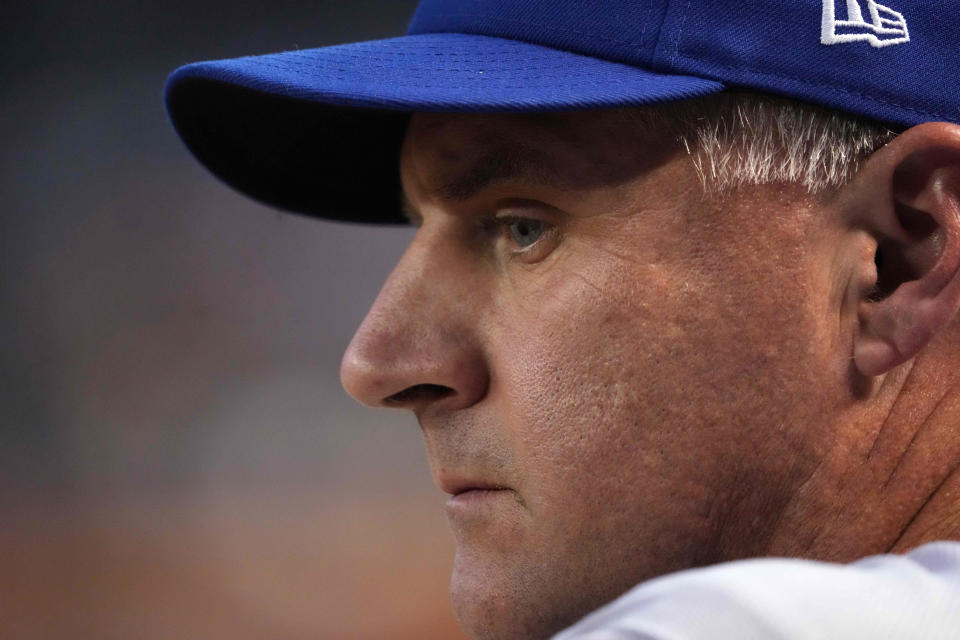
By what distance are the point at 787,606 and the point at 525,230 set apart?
422mm

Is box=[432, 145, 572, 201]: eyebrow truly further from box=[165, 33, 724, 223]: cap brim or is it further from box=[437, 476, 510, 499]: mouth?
box=[437, 476, 510, 499]: mouth

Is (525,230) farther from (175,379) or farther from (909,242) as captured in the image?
(175,379)

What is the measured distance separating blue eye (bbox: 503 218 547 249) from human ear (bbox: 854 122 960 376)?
242 mm

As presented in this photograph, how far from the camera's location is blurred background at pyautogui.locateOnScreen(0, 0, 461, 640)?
2.69 meters

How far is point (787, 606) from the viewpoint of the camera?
18.8 inches

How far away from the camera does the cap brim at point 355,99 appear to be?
0.76 meters

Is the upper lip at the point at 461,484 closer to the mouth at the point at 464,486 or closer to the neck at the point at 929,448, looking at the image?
the mouth at the point at 464,486

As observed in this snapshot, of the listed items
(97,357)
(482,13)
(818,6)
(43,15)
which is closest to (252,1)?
(43,15)

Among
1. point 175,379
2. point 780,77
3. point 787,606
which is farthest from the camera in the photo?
point 175,379

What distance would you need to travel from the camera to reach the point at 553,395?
0.78 metres

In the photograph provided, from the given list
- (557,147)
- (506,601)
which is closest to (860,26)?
(557,147)

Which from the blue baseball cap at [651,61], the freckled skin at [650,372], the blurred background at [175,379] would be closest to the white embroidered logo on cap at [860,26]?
the blue baseball cap at [651,61]

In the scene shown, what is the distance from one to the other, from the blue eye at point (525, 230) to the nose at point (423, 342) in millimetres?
50

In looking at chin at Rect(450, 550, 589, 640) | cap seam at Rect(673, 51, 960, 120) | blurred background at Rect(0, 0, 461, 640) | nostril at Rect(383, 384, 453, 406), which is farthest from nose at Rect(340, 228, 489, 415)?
blurred background at Rect(0, 0, 461, 640)
